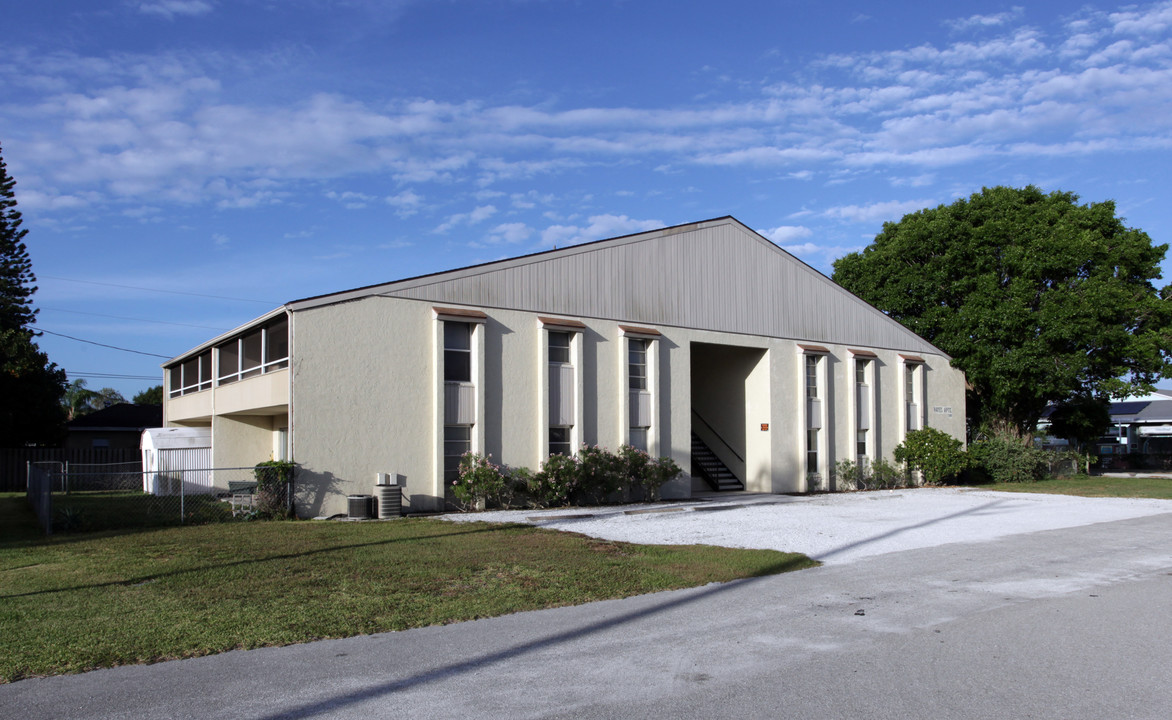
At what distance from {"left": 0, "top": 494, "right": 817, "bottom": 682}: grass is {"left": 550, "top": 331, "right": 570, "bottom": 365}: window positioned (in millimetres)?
6859

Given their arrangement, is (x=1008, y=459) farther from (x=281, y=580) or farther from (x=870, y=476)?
(x=281, y=580)

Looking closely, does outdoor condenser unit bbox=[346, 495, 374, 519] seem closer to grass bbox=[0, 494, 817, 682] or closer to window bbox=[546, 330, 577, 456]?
grass bbox=[0, 494, 817, 682]

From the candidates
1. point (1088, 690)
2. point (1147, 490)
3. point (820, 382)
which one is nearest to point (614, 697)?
point (1088, 690)

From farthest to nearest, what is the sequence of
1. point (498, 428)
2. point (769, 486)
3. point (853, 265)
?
point (853, 265) → point (769, 486) → point (498, 428)

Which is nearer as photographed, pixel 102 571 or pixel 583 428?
pixel 102 571

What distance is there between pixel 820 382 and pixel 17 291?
112 feet

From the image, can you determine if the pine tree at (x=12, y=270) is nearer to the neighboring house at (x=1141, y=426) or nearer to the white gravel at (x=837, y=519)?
the white gravel at (x=837, y=519)

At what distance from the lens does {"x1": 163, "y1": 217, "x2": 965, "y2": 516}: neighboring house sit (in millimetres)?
18797

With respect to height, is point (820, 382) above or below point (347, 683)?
above

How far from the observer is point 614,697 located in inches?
225

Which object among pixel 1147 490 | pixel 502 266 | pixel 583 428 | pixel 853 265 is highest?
pixel 853 265

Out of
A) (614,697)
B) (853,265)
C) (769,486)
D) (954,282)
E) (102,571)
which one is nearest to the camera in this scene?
(614,697)

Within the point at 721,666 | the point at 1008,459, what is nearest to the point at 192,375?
the point at 721,666

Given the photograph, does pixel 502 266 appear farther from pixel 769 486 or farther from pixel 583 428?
pixel 769 486
